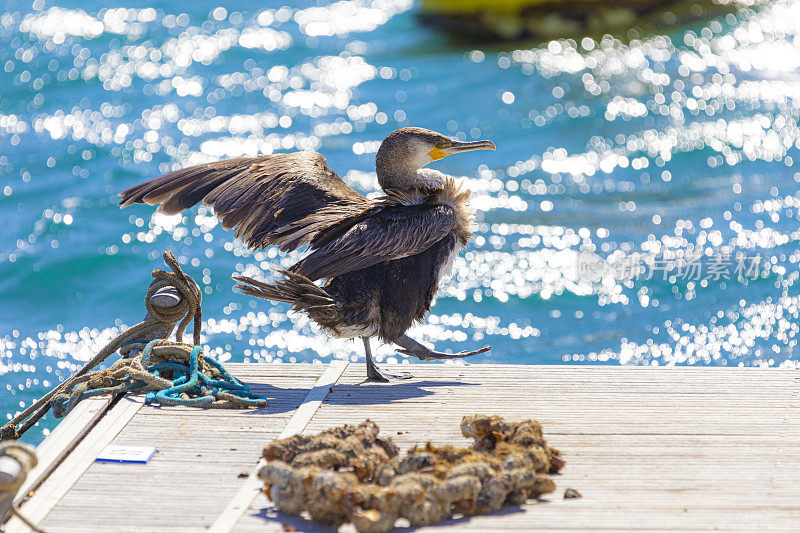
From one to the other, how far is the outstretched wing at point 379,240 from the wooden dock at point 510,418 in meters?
0.59

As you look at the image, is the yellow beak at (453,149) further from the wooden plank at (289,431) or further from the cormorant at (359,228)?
the wooden plank at (289,431)

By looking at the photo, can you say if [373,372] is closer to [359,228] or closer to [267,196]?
[359,228]

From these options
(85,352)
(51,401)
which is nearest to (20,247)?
(85,352)

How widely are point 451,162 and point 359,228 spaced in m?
7.82

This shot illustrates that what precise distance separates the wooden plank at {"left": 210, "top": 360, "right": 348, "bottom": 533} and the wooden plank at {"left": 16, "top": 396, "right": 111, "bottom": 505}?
713mm

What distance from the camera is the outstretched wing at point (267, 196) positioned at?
17.3 feet

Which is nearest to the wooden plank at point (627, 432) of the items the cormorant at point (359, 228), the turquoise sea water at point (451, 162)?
the cormorant at point (359, 228)

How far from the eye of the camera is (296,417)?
444 cm

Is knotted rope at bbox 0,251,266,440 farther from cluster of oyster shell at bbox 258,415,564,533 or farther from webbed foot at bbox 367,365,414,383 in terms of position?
cluster of oyster shell at bbox 258,415,564,533

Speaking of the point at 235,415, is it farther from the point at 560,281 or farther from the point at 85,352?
the point at 560,281

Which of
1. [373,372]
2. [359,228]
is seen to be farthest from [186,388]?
[359,228]

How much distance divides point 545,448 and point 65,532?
1.71 m

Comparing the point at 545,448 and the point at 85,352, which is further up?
the point at 545,448

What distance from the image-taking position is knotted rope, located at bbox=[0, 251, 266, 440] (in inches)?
181
